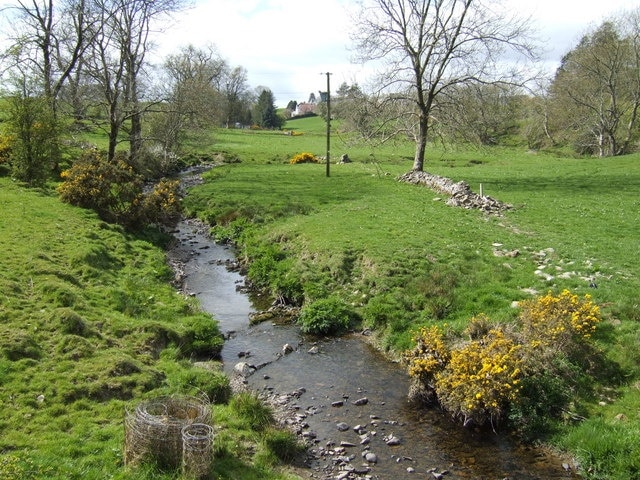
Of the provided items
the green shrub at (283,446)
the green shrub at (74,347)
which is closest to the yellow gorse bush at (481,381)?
the green shrub at (283,446)

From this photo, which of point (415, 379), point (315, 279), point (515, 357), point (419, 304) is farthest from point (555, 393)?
point (315, 279)

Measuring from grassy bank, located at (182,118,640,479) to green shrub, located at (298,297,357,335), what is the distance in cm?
64

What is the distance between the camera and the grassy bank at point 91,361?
9.35m

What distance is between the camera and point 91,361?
1230 cm

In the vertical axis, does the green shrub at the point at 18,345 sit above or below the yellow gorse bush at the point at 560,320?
below

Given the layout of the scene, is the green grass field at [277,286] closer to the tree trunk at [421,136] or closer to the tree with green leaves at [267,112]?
the tree trunk at [421,136]

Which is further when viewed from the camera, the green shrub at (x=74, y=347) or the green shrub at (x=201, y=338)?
the green shrub at (x=201, y=338)

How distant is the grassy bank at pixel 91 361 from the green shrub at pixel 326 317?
312cm

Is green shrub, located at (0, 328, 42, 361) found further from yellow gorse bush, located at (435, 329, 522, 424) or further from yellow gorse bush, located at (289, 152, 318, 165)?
yellow gorse bush, located at (289, 152, 318, 165)

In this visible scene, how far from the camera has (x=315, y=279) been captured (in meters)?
20.3

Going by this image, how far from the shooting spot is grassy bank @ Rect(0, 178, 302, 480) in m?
9.35

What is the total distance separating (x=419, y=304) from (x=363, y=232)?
276 inches

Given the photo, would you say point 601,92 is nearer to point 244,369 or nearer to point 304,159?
point 304,159

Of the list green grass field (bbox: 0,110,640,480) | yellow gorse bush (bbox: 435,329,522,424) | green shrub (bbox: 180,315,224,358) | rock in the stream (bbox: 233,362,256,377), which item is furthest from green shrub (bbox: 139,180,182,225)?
yellow gorse bush (bbox: 435,329,522,424)
